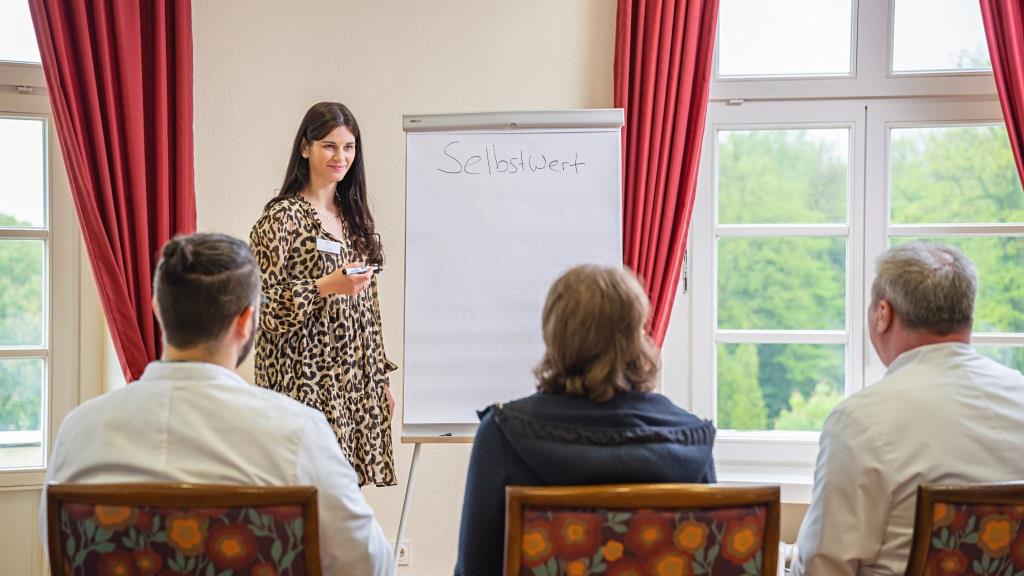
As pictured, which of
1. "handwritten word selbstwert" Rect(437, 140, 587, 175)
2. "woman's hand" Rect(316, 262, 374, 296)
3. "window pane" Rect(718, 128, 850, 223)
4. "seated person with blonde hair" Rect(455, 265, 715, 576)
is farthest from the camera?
"window pane" Rect(718, 128, 850, 223)

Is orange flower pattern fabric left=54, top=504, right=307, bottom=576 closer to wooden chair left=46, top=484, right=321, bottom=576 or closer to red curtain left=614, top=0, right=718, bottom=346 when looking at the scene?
wooden chair left=46, top=484, right=321, bottom=576

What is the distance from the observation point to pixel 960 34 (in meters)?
3.19

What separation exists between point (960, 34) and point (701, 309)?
1.41 m

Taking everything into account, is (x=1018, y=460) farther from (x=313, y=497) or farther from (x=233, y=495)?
(x=233, y=495)

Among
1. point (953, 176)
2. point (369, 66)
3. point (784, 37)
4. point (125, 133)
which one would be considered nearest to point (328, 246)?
point (369, 66)

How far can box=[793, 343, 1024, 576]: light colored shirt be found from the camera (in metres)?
1.48

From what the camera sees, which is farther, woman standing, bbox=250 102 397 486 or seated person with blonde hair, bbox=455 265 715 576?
woman standing, bbox=250 102 397 486

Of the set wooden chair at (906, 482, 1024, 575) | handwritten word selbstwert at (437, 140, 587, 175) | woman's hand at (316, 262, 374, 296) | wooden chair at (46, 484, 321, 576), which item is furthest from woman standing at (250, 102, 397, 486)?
wooden chair at (906, 482, 1024, 575)

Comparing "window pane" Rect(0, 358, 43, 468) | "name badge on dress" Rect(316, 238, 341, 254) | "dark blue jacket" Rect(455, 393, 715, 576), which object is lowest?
"window pane" Rect(0, 358, 43, 468)

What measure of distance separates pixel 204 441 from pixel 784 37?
2.73 m

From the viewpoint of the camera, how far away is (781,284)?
3258 millimetres

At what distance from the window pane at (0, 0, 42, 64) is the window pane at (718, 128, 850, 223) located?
2.62 m

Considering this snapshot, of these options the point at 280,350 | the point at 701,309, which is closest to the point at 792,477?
the point at 701,309

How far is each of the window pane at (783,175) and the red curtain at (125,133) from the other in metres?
2.02
